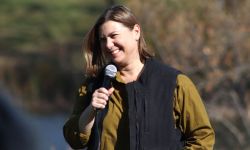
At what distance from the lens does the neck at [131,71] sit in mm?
3758

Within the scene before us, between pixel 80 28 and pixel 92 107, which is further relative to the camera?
pixel 80 28

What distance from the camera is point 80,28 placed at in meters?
A: 26.3

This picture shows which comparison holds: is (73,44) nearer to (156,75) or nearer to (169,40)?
(169,40)

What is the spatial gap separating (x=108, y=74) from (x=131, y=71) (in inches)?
7.3

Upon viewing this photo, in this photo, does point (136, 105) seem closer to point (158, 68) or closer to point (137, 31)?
point (158, 68)

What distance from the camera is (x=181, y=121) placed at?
3.75 meters

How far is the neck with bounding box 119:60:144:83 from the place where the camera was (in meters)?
3.76

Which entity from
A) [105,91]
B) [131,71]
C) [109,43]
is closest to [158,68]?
[131,71]

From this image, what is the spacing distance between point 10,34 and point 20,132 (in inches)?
1030

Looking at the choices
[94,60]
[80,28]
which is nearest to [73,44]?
[80,28]

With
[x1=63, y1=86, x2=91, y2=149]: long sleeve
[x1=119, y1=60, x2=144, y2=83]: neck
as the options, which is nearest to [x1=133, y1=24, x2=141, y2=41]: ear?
[x1=119, y1=60, x2=144, y2=83]: neck

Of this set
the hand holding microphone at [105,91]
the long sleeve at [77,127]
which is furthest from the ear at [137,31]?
the long sleeve at [77,127]

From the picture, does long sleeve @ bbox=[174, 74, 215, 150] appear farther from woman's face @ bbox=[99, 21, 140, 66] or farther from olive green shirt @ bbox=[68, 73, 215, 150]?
woman's face @ bbox=[99, 21, 140, 66]

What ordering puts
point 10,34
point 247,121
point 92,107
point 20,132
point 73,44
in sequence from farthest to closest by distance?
point 10,34
point 73,44
point 247,121
point 92,107
point 20,132
